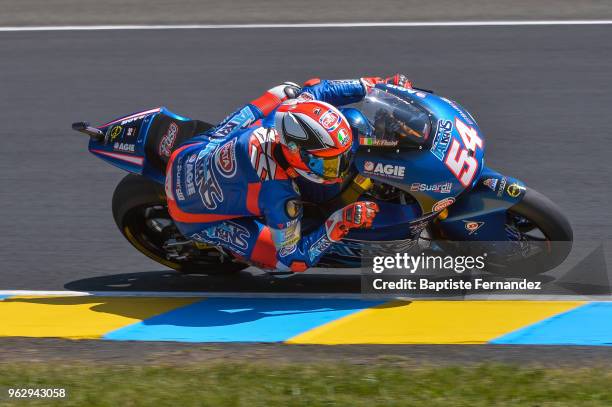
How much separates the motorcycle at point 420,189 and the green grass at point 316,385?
1156 mm

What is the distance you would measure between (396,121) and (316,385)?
177 cm

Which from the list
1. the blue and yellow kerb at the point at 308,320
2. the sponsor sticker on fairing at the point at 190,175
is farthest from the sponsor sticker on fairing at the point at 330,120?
the blue and yellow kerb at the point at 308,320

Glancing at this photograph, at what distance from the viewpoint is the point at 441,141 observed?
22.1 feet

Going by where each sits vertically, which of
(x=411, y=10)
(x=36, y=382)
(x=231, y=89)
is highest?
(x=411, y=10)

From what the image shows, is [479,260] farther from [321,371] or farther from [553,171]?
[553,171]

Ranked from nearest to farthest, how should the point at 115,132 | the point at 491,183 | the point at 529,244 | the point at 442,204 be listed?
the point at 442,204, the point at 491,183, the point at 529,244, the point at 115,132

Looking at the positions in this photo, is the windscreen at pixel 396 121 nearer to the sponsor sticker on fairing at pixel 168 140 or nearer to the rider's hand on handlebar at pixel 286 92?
the rider's hand on handlebar at pixel 286 92

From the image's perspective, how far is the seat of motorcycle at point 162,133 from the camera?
7.59m

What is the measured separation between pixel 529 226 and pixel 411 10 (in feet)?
23.1

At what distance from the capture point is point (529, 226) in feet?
23.7

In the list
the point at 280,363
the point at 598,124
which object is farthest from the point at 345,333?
the point at 598,124

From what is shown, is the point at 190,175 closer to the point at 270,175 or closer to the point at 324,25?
the point at 270,175

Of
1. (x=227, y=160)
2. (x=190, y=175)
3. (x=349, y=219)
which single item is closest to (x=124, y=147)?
(x=190, y=175)

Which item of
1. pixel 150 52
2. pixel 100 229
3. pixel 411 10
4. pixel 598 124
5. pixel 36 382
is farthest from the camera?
pixel 411 10
